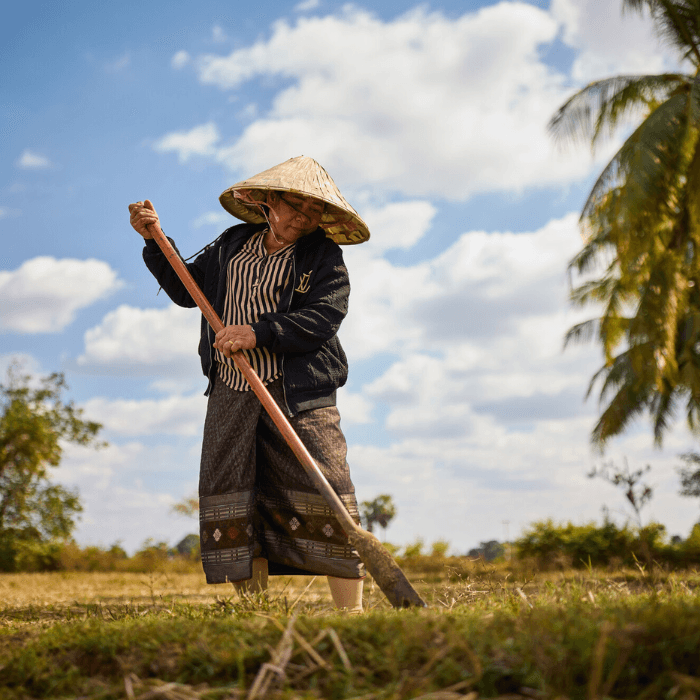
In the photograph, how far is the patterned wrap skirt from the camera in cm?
308

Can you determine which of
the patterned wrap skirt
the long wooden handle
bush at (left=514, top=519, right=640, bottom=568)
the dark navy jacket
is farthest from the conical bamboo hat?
bush at (left=514, top=519, right=640, bottom=568)

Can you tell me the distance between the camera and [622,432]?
49.7ft

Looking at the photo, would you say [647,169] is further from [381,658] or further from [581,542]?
[381,658]

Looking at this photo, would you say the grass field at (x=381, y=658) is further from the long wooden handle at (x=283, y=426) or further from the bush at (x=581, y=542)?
the bush at (x=581, y=542)

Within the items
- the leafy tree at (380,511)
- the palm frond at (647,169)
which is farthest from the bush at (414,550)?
the palm frond at (647,169)

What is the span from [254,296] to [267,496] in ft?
3.13

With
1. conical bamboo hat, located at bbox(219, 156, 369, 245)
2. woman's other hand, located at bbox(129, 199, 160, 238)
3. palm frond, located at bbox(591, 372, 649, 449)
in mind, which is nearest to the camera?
conical bamboo hat, located at bbox(219, 156, 369, 245)

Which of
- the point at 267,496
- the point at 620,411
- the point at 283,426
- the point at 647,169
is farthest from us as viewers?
the point at 620,411

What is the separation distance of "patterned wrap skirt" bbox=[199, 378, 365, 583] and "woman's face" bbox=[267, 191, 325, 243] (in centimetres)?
76

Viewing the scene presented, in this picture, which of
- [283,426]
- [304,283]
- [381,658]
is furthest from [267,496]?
[381,658]

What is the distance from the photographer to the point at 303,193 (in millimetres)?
3139

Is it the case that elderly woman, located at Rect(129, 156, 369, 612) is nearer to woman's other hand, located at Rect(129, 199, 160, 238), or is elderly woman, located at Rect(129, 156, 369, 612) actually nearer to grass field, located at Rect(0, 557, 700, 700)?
woman's other hand, located at Rect(129, 199, 160, 238)

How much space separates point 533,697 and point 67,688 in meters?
1.12

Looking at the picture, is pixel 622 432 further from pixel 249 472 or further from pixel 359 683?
pixel 359 683
